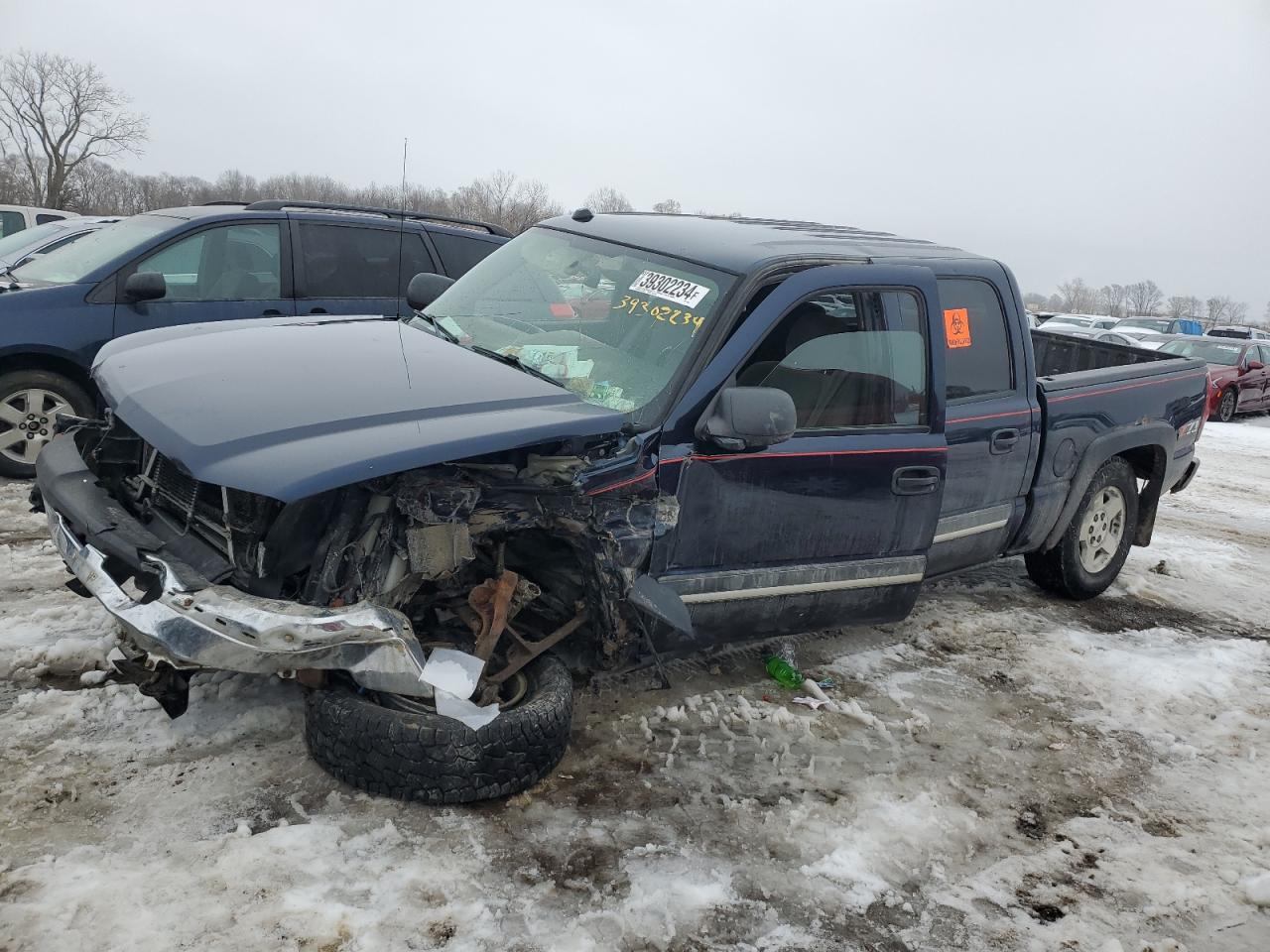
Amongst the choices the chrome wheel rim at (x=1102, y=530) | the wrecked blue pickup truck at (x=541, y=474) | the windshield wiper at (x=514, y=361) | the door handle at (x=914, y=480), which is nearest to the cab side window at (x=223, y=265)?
the wrecked blue pickup truck at (x=541, y=474)

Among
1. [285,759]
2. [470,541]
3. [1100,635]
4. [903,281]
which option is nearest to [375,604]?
[470,541]

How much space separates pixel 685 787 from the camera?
3354mm

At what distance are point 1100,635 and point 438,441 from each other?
13.3 ft

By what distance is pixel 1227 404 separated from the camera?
16438mm

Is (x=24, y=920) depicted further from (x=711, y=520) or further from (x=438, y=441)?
(x=711, y=520)

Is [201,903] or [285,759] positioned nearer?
[201,903]

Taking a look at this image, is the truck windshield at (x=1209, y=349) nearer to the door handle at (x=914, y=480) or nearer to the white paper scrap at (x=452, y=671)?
the door handle at (x=914, y=480)

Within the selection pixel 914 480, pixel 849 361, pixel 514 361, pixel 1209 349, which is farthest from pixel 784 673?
pixel 1209 349

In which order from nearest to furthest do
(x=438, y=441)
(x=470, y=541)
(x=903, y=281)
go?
(x=438, y=441), (x=470, y=541), (x=903, y=281)

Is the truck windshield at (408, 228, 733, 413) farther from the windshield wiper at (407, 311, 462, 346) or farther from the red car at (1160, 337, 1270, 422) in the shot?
the red car at (1160, 337, 1270, 422)

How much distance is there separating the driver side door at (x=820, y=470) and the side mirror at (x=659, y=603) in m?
0.08

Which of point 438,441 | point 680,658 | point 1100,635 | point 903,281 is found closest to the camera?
point 438,441

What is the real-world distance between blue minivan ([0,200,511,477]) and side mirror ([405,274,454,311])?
1.41m

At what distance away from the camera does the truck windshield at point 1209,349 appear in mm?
16625
